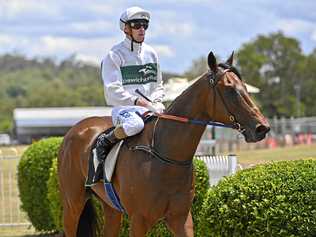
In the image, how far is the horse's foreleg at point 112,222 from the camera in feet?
24.2

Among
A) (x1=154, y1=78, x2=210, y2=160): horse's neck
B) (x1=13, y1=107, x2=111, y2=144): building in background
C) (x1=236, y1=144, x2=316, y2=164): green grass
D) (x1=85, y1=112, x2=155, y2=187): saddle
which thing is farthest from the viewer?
(x1=13, y1=107, x2=111, y2=144): building in background

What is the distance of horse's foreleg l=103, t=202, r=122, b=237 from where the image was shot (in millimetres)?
7367

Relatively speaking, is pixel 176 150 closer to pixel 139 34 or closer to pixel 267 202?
pixel 267 202

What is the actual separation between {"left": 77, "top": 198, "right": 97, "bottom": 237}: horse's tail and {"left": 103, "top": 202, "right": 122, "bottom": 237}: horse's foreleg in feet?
1.08

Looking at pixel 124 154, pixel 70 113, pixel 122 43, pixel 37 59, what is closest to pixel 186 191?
pixel 124 154

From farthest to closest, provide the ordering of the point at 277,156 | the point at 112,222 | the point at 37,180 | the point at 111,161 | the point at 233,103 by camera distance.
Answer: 1. the point at 277,156
2. the point at 37,180
3. the point at 112,222
4. the point at 111,161
5. the point at 233,103

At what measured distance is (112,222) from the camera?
738 cm

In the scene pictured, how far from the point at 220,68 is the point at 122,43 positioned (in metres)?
1.29

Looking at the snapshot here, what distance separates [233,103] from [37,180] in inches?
257

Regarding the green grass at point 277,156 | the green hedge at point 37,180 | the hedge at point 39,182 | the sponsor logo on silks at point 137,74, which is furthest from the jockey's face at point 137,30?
the green grass at point 277,156

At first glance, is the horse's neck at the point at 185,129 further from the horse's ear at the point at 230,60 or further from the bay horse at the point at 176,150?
the horse's ear at the point at 230,60

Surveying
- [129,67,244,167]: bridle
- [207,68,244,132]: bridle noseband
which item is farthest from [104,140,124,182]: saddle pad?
[207,68,244,132]: bridle noseband

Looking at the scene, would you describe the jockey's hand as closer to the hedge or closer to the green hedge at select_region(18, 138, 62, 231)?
the hedge

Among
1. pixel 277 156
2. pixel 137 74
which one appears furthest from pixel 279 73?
pixel 137 74
